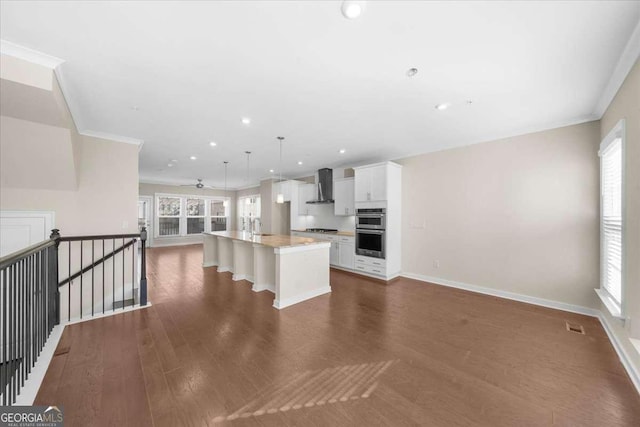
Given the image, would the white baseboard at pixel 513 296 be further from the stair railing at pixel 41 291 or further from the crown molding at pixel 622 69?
the stair railing at pixel 41 291

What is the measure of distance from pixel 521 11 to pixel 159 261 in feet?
27.3

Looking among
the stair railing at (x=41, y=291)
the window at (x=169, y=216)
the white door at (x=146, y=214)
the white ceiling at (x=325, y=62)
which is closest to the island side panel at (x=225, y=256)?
the stair railing at (x=41, y=291)

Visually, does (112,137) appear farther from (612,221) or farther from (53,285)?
(612,221)

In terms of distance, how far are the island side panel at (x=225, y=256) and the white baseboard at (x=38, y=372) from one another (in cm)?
297

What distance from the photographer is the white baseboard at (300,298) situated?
11.4ft

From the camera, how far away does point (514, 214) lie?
3.79 meters

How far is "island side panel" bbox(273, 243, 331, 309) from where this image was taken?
3.50m

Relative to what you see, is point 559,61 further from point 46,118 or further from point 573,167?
point 46,118

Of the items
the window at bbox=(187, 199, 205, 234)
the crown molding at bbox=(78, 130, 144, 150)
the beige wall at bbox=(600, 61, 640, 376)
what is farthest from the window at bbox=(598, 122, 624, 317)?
the window at bbox=(187, 199, 205, 234)

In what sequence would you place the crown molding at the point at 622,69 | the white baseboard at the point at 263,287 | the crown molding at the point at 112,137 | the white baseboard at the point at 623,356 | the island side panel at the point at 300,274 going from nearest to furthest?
1. the crown molding at the point at 622,69
2. the white baseboard at the point at 623,356
3. the island side panel at the point at 300,274
4. the crown molding at the point at 112,137
5. the white baseboard at the point at 263,287

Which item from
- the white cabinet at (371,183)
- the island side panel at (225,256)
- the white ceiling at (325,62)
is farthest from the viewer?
the island side panel at (225,256)

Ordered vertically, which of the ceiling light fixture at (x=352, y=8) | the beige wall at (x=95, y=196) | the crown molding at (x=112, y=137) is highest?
the ceiling light fixture at (x=352, y=8)

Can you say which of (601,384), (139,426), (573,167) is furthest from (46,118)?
(573,167)

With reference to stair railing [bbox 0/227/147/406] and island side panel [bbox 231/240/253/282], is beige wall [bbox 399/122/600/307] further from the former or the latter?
stair railing [bbox 0/227/147/406]
